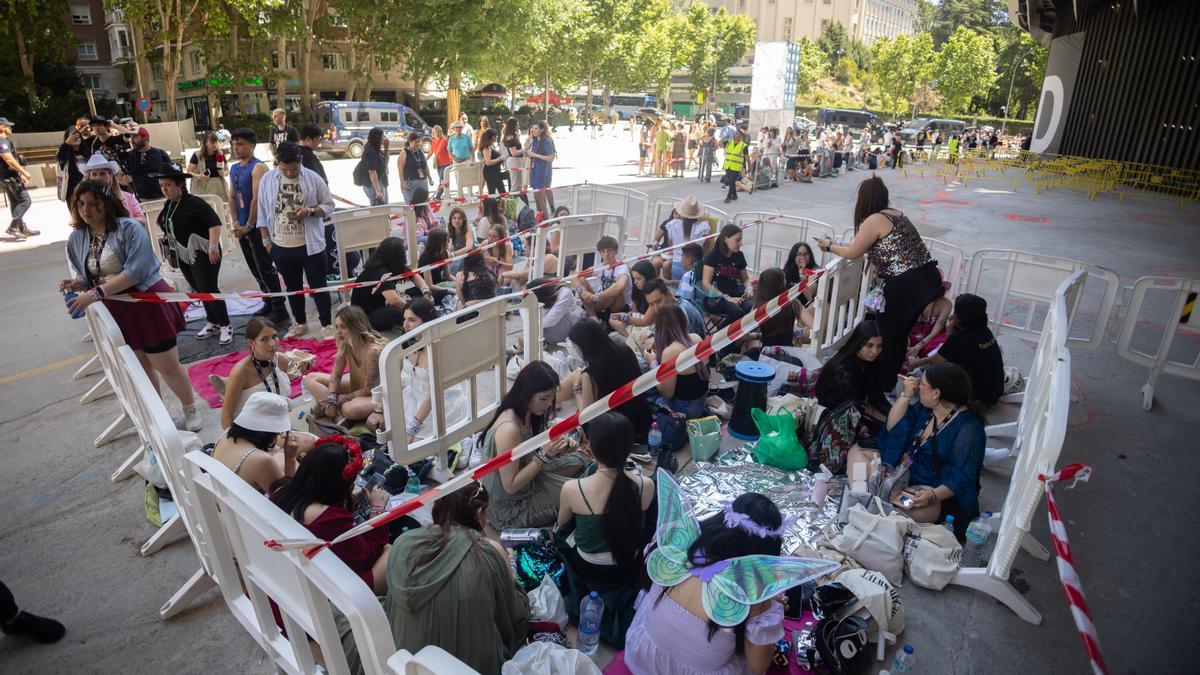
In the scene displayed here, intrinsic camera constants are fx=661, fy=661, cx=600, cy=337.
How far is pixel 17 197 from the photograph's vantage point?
1152 centimetres

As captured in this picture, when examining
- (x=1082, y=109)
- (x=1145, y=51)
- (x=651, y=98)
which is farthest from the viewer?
(x=651, y=98)

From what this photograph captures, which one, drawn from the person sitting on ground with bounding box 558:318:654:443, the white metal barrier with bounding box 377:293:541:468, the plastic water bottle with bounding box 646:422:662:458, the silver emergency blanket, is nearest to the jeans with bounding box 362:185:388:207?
the white metal barrier with bounding box 377:293:541:468

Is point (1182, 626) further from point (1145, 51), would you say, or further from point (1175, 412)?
point (1145, 51)

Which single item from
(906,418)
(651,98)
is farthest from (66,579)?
(651,98)

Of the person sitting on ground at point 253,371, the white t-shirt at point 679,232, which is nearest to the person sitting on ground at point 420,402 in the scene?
the person sitting on ground at point 253,371

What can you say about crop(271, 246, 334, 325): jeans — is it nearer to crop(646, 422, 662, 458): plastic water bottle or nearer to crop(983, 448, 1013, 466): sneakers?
crop(646, 422, 662, 458): plastic water bottle

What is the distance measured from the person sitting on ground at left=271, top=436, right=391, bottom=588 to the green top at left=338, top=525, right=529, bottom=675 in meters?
0.27

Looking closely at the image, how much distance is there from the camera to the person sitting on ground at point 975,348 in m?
5.24

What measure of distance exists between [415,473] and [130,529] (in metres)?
1.76

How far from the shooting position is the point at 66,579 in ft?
12.4

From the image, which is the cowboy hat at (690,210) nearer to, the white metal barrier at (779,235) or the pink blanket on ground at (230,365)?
the white metal barrier at (779,235)

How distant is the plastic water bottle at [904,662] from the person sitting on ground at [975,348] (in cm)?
268

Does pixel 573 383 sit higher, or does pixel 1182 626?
pixel 573 383

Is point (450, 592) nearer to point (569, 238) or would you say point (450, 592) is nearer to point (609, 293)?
point (609, 293)
